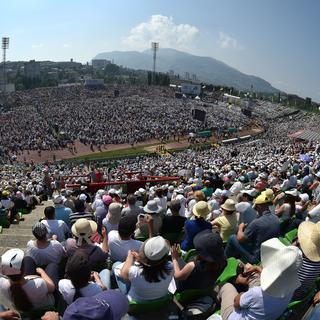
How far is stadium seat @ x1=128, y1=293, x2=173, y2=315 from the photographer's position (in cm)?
420

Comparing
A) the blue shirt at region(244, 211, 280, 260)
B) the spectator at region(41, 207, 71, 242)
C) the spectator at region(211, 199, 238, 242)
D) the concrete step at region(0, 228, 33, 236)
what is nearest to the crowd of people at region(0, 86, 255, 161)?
the concrete step at region(0, 228, 33, 236)

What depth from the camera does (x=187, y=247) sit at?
6270 mm

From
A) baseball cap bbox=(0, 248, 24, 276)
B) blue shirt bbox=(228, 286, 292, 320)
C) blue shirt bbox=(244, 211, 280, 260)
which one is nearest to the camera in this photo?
blue shirt bbox=(228, 286, 292, 320)

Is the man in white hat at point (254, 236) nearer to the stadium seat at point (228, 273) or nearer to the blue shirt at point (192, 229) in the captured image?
the blue shirt at point (192, 229)

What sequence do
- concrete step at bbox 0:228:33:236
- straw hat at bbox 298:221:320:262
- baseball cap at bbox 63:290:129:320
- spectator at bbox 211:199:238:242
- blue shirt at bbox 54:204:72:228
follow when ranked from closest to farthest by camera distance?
baseball cap at bbox 63:290:129:320
straw hat at bbox 298:221:320:262
spectator at bbox 211:199:238:242
blue shirt at bbox 54:204:72:228
concrete step at bbox 0:228:33:236

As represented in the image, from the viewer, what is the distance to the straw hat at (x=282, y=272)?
3541mm

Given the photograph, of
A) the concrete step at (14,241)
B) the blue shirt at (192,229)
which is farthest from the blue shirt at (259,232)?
the concrete step at (14,241)

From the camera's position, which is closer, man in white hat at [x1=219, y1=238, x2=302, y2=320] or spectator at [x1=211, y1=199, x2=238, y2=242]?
man in white hat at [x1=219, y1=238, x2=302, y2=320]

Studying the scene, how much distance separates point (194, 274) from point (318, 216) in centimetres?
324

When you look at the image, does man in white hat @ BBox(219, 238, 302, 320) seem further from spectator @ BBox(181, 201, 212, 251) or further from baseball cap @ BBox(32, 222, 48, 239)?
baseball cap @ BBox(32, 222, 48, 239)

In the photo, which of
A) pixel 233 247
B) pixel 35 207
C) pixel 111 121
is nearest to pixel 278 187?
pixel 233 247

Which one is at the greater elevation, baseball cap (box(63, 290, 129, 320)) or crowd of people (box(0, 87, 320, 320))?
baseball cap (box(63, 290, 129, 320))

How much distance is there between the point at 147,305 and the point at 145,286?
183 mm

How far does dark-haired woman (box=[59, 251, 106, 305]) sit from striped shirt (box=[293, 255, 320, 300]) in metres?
2.09
